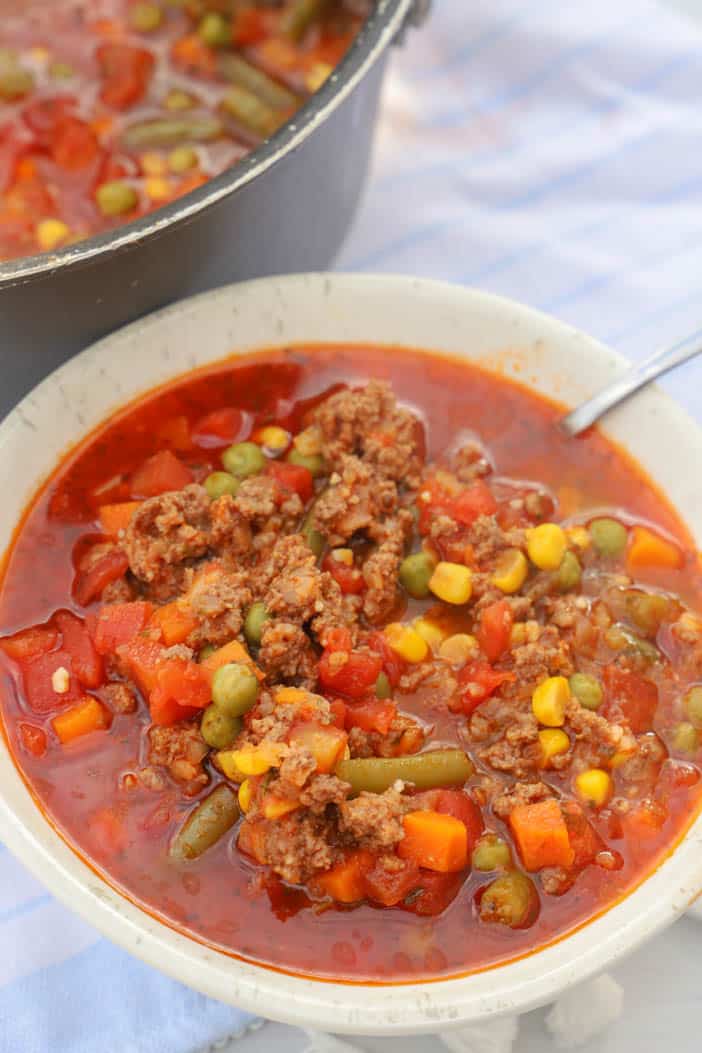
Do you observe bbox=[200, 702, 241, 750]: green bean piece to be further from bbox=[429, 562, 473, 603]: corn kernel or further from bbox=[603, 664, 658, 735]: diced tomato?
bbox=[603, 664, 658, 735]: diced tomato

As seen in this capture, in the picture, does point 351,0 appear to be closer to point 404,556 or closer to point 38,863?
point 404,556

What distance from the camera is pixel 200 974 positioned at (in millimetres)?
3055

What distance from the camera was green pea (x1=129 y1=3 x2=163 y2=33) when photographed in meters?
5.41

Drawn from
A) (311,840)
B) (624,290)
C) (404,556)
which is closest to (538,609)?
(404,556)

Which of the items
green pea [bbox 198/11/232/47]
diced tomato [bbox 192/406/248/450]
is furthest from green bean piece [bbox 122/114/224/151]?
diced tomato [bbox 192/406/248/450]

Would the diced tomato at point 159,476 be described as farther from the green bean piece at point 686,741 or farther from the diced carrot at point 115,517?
the green bean piece at point 686,741

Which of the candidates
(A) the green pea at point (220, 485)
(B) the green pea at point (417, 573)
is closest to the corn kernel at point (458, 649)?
(B) the green pea at point (417, 573)

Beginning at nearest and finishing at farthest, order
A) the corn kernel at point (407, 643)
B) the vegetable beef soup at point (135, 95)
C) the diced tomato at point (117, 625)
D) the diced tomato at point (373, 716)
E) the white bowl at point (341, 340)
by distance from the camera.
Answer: the white bowl at point (341, 340) < the diced tomato at point (373, 716) < the diced tomato at point (117, 625) < the corn kernel at point (407, 643) < the vegetable beef soup at point (135, 95)

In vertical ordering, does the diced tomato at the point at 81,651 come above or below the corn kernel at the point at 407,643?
below

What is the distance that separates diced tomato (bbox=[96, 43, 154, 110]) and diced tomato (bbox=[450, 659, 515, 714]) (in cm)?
305

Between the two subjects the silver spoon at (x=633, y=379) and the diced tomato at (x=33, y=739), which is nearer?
the diced tomato at (x=33, y=739)

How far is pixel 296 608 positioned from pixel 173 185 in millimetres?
2226

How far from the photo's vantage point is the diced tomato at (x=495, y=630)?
3738 millimetres

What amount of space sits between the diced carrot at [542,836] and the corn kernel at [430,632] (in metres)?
0.63
